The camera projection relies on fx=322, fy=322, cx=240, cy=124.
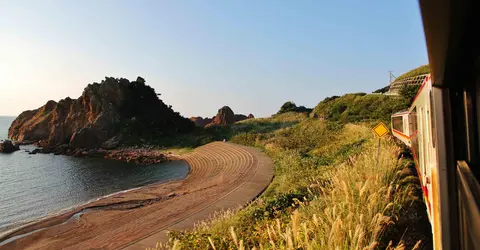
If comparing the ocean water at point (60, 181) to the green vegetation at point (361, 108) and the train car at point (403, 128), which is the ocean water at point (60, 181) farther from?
the green vegetation at point (361, 108)

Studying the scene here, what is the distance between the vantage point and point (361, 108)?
41.3m

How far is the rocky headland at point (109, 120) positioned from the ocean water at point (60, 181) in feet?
27.3

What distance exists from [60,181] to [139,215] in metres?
17.0

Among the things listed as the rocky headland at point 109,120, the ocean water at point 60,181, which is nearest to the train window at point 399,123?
the ocean water at point 60,181

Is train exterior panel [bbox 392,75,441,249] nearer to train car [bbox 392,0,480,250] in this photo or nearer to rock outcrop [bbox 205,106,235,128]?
train car [bbox 392,0,480,250]

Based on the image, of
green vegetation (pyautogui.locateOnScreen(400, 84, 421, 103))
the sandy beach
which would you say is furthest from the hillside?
green vegetation (pyautogui.locateOnScreen(400, 84, 421, 103))

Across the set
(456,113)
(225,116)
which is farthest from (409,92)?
(225,116)

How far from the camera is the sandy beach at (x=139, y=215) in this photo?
42.2ft

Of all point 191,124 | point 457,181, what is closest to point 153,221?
point 457,181

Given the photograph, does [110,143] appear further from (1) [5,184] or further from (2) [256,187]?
(2) [256,187]

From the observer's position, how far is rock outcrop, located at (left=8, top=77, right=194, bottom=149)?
182 feet

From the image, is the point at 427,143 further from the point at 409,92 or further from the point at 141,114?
the point at 141,114

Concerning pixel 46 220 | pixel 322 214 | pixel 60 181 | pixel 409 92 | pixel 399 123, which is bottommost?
pixel 46 220

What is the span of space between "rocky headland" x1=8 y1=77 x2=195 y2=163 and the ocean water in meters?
8.32
